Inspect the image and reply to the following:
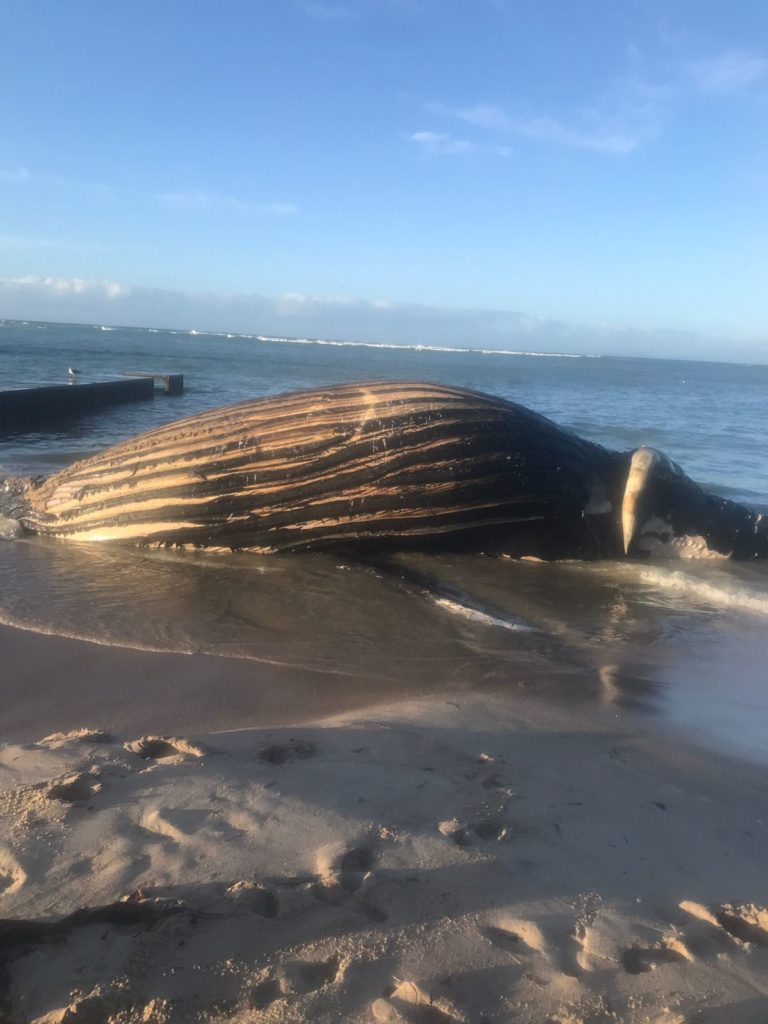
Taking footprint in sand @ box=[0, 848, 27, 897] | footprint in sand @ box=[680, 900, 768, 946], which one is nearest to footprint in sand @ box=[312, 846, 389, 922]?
footprint in sand @ box=[0, 848, 27, 897]

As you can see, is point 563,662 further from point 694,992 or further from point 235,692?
point 694,992

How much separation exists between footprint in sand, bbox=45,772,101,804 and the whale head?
4435 mm

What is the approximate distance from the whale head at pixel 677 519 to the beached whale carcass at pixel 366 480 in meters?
0.02

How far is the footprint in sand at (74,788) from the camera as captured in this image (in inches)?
87.4

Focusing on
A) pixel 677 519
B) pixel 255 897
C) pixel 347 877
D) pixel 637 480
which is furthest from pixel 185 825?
pixel 677 519

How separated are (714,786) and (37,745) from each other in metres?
2.31

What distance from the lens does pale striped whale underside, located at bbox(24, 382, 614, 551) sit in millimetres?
5250

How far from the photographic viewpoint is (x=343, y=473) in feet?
17.3

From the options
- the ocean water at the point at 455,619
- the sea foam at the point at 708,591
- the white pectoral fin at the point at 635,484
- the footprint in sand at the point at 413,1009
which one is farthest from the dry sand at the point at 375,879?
the white pectoral fin at the point at 635,484

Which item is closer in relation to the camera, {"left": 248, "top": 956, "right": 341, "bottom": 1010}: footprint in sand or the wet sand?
{"left": 248, "top": 956, "right": 341, "bottom": 1010}: footprint in sand

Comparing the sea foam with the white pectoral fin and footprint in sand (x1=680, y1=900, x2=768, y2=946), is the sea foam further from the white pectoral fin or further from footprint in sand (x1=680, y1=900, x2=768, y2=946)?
footprint in sand (x1=680, y1=900, x2=768, y2=946)

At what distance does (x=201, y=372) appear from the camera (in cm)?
3862

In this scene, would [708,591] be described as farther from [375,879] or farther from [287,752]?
[375,879]

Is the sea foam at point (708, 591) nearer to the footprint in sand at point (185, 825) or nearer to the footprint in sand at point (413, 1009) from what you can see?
the footprint in sand at point (185, 825)
